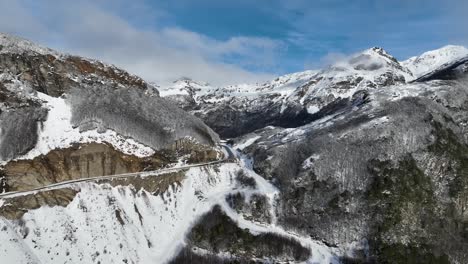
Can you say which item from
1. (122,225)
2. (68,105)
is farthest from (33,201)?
(68,105)

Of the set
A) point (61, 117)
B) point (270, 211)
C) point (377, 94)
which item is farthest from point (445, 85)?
point (61, 117)

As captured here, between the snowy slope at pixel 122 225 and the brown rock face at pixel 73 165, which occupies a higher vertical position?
the brown rock face at pixel 73 165

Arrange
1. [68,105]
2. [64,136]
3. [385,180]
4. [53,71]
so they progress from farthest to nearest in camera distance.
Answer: [385,180] < [53,71] < [68,105] < [64,136]

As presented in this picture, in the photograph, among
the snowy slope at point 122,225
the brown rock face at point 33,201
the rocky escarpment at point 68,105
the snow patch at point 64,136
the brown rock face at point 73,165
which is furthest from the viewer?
the rocky escarpment at point 68,105

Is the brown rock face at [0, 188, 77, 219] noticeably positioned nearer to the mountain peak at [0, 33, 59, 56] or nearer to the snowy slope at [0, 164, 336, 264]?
the snowy slope at [0, 164, 336, 264]

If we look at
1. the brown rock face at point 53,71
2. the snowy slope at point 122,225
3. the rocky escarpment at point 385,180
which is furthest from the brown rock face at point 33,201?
the rocky escarpment at point 385,180

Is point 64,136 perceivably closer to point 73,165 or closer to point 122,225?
point 73,165

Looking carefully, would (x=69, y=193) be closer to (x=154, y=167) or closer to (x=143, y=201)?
(x=143, y=201)

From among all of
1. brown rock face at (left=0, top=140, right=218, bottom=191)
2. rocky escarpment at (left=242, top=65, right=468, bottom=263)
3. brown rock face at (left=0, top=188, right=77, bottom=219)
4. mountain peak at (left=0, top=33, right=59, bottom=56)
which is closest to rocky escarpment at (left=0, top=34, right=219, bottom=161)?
mountain peak at (left=0, top=33, right=59, bottom=56)

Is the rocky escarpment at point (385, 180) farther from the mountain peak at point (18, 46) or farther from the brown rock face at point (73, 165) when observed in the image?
the mountain peak at point (18, 46)
